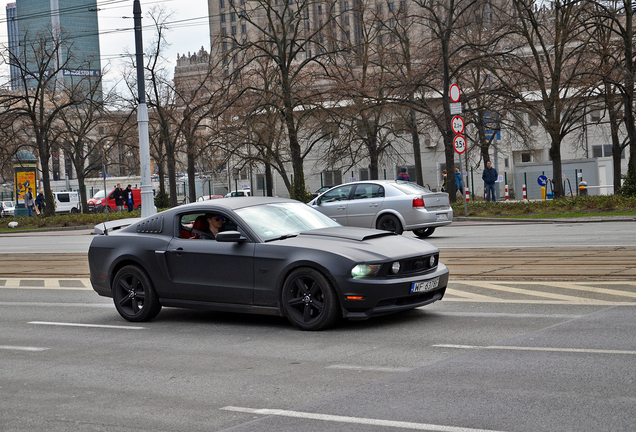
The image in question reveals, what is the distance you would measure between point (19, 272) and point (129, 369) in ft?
33.6

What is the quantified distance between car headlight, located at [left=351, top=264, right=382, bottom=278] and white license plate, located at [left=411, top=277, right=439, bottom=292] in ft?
1.53

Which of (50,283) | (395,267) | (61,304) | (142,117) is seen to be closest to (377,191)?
(142,117)

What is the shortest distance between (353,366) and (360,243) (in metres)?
2.12

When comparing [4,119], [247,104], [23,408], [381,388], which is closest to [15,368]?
[23,408]

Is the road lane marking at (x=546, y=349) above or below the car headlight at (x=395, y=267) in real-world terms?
below

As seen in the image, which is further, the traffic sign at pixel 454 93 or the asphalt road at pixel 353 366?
the traffic sign at pixel 454 93

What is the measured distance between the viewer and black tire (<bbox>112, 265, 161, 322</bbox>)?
9.60 metres

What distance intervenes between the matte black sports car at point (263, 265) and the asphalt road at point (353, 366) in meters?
0.28

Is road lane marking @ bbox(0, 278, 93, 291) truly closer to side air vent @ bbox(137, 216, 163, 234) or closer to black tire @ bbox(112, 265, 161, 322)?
black tire @ bbox(112, 265, 161, 322)

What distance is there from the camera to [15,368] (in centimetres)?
736

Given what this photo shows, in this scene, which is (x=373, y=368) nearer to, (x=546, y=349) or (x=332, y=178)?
(x=546, y=349)

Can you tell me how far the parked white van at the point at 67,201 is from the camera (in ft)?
225

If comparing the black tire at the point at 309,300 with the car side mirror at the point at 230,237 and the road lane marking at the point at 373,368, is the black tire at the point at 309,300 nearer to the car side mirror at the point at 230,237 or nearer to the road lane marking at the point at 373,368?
the car side mirror at the point at 230,237

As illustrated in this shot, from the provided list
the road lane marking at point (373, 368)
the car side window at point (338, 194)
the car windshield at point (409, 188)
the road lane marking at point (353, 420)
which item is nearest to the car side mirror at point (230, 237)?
the road lane marking at point (373, 368)
